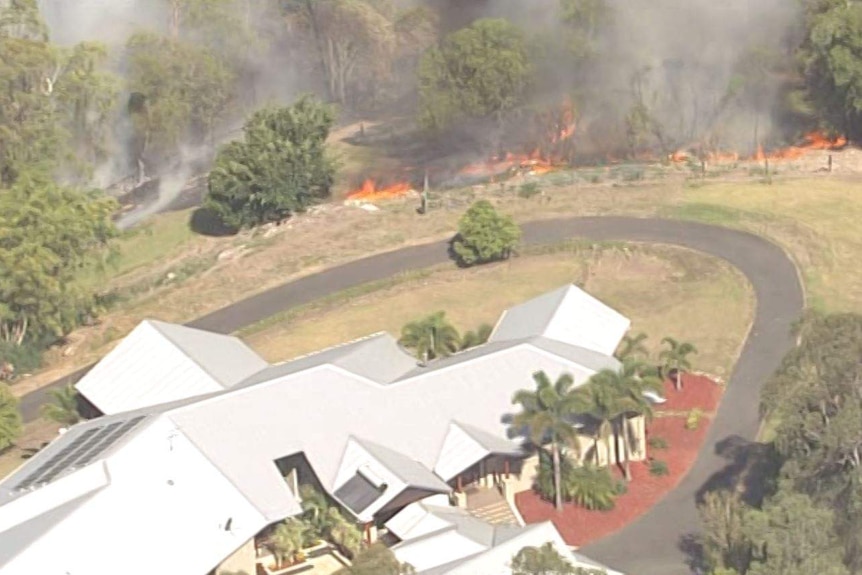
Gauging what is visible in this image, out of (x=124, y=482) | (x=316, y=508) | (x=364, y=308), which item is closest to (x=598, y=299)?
(x=364, y=308)

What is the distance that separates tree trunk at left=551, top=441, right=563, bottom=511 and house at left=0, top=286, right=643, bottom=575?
150 centimetres

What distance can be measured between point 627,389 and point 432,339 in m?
11.4

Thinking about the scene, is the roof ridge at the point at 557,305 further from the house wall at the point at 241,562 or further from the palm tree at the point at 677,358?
the house wall at the point at 241,562

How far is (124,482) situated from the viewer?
216 ft

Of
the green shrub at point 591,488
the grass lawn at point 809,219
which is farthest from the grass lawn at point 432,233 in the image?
the green shrub at point 591,488

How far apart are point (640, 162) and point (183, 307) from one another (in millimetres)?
31285

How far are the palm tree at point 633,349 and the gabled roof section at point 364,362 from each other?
916cm

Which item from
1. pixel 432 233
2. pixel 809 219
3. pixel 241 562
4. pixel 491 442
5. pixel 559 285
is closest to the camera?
pixel 241 562

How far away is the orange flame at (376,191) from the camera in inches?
4341

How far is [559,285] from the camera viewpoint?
92938 millimetres

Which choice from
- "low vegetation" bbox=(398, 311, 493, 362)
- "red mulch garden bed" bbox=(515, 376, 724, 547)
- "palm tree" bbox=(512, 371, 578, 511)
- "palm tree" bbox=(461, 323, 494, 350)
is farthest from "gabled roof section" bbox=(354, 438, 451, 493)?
"palm tree" bbox=(461, 323, 494, 350)

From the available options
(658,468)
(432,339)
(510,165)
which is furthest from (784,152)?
(658,468)

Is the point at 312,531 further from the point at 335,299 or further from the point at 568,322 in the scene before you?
the point at 335,299

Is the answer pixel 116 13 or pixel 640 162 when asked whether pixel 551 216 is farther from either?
pixel 116 13
